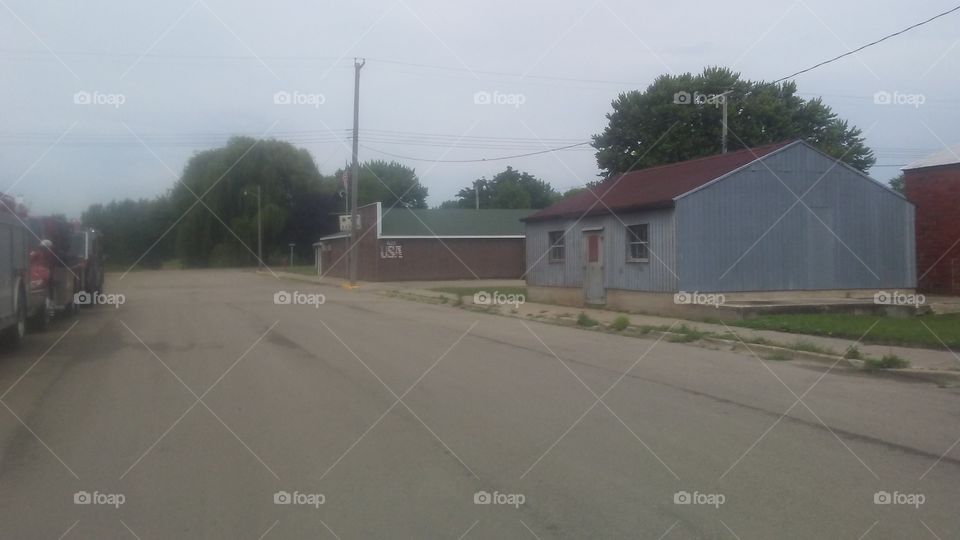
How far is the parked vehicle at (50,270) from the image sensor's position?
18.7m

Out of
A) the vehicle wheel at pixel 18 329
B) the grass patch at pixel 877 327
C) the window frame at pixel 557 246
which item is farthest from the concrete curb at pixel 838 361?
the vehicle wheel at pixel 18 329

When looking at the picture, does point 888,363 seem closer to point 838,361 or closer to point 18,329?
point 838,361

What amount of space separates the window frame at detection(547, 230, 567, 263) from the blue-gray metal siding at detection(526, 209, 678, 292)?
105 millimetres

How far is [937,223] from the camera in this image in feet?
90.5

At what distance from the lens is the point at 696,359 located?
1491 cm

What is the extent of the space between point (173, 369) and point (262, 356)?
183 cm

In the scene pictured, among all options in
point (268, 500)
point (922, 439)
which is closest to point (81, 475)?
point (268, 500)

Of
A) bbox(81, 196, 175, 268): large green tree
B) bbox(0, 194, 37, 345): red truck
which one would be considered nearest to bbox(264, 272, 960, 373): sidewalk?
bbox(0, 194, 37, 345): red truck

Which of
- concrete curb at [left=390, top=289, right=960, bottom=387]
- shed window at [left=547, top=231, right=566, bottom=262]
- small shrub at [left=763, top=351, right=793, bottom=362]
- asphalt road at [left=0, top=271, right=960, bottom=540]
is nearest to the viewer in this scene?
asphalt road at [left=0, top=271, right=960, bottom=540]

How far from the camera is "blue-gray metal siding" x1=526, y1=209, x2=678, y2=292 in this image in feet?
75.8

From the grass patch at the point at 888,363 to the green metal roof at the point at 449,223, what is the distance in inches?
1439

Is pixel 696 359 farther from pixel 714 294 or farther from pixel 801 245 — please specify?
pixel 801 245

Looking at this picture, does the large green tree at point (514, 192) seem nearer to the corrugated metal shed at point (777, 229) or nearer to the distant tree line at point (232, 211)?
the distant tree line at point (232, 211)

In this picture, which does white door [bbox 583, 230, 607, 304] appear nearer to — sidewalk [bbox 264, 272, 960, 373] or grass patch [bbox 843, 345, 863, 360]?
sidewalk [bbox 264, 272, 960, 373]
